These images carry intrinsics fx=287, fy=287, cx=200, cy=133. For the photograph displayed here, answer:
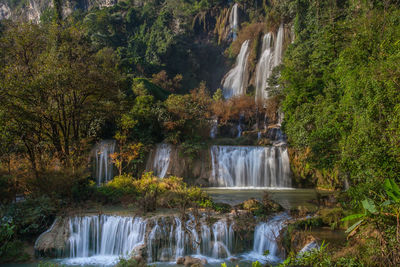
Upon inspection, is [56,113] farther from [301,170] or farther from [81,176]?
[301,170]

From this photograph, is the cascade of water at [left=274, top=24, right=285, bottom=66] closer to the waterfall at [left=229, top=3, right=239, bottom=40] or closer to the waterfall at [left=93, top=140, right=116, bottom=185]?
the waterfall at [left=229, top=3, right=239, bottom=40]

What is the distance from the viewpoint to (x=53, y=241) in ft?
31.4

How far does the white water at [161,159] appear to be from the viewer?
61.8ft

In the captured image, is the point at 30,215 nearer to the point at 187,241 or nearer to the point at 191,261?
the point at 187,241

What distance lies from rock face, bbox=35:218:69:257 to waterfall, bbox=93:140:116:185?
25.2 ft

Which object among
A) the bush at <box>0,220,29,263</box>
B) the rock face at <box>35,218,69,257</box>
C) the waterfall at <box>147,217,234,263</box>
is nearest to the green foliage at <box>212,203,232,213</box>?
the waterfall at <box>147,217,234,263</box>

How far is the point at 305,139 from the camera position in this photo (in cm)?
1294

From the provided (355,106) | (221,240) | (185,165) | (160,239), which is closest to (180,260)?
(160,239)

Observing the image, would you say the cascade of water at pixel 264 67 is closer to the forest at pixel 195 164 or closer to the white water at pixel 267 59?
the white water at pixel 267 59

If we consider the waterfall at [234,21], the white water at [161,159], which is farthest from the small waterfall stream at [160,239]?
the waterfall at [234,21]

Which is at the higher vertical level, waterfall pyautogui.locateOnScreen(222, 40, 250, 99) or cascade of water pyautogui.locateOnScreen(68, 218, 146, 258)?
waterfall pyautogui.locateOnScreen(222, 40, 250, 99)

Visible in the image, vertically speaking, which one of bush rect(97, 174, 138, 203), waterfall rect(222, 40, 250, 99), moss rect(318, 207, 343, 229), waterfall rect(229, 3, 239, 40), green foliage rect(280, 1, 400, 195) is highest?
waterfall rect(229, 3, 239, 40)

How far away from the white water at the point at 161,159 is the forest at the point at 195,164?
0.07m

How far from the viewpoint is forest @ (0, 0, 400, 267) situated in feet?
26.3
